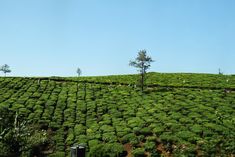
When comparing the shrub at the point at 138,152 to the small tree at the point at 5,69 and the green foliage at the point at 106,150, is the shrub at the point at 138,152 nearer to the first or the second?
the green foliage at the point at 106,150

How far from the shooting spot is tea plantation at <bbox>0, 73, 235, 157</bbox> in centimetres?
3594

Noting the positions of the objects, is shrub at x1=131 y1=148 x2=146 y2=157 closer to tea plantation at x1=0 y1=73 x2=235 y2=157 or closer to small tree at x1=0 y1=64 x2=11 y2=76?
tea plantation at x1=0 y1=73 x2=235 y2=157

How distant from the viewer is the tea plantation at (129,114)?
35938 millimetres

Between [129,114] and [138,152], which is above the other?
[129,114]

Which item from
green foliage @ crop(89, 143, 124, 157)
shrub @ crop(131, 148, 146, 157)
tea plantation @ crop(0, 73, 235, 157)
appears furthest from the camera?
tea plantation @ crop(0, 73, 235, 157)

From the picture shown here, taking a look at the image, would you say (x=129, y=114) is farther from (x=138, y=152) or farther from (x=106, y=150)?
(x=138, y=152)

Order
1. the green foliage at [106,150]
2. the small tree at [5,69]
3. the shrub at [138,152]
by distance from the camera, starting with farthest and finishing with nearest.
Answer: the small tree at [5,69] → the green foliage at [106,150] → the shrub at [138,152]

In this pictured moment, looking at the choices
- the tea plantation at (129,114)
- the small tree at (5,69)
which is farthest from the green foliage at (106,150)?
the small tree at (5,69)

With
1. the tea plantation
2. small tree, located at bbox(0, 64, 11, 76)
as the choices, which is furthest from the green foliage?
small tree, located at bbox(0, 64, 11, 76)

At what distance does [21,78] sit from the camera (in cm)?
7569

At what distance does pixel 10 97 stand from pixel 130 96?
18261 mm

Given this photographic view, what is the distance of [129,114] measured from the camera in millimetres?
47156

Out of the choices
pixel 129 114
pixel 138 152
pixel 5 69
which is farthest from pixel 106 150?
pixel 5 69

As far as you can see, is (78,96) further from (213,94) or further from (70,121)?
(213,94)
